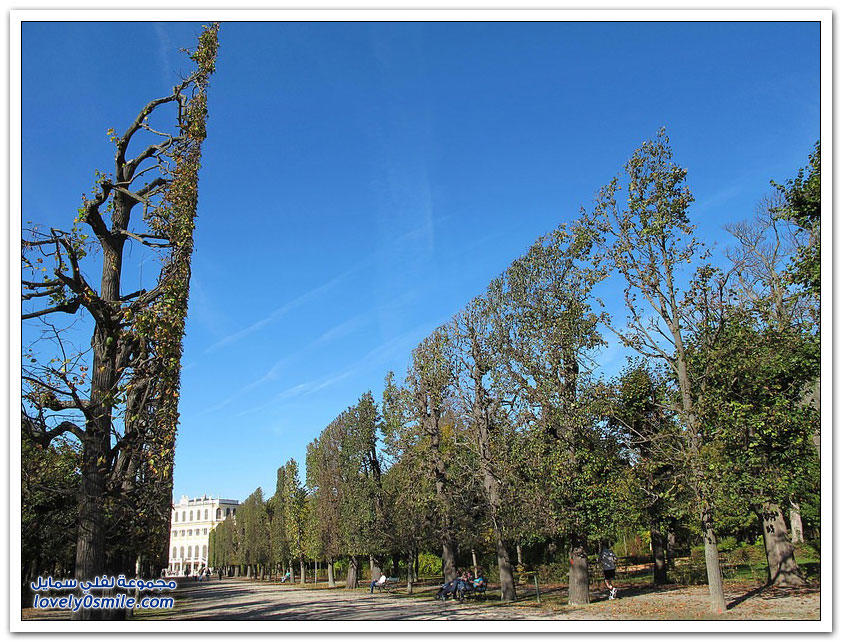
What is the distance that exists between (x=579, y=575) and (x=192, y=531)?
373 feet

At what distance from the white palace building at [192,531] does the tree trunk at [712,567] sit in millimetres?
110732

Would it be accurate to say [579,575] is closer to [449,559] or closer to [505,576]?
[505,576]

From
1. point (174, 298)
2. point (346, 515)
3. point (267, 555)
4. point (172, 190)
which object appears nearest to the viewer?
point (174, 298)

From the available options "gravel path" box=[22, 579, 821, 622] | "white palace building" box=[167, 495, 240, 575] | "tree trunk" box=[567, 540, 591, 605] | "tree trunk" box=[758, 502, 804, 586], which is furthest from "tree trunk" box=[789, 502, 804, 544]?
"white palace building" box=[167, 495, 240, 575]

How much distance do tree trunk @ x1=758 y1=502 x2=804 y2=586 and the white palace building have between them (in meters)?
108

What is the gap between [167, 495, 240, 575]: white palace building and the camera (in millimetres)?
113625

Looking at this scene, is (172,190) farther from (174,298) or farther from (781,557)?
(781,557)

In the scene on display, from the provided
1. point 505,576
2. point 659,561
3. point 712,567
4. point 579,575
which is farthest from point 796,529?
point 712,567

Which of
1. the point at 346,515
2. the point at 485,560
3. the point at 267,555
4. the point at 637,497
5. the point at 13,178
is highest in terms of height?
the point at 13,178

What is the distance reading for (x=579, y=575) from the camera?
18.5 metres

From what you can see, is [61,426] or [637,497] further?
[637,497]
